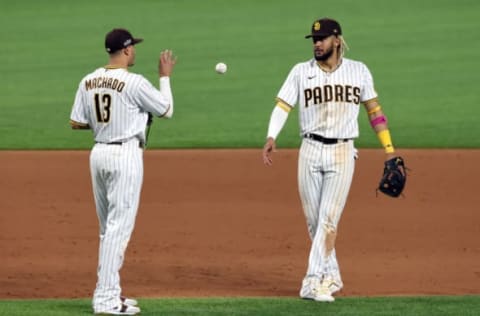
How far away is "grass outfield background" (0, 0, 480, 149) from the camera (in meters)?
19.7

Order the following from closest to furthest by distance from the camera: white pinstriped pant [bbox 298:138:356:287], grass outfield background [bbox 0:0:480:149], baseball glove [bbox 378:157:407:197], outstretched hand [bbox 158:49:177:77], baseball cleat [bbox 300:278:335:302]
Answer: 1. outstretched hand [bbox 158:49:177:77]
2. baseball cleat [bbox 300:278:335:302]
3. white pinstriped pant [bbox 298:138:356:287]
4. baseball glove [bbox 378:157:407:197]
5. grass outfield background [bbox 0:0:480:149]

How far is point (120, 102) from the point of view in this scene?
9.70 metres

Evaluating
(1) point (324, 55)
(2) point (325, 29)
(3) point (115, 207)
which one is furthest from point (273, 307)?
(2) point (325, 29)

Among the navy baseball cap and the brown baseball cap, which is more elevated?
the brown baseball cap

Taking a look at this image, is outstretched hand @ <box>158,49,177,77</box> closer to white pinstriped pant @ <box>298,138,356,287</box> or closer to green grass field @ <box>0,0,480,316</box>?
white pinstriped pant @ <box>298,138,356,287</box>

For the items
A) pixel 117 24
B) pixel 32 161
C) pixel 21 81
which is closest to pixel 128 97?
pixel 32 161

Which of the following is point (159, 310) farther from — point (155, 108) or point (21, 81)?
point (21, 81)

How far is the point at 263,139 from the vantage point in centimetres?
1888

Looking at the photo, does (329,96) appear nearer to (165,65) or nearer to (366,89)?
(366,89)

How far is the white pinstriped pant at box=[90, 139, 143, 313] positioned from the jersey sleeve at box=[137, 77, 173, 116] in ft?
0.95

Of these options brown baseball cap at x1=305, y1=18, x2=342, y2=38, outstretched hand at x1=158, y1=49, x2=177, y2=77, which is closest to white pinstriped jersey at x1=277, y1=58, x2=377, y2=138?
brown baseball cap at x1=305, y1=18, x2=342, y2=38

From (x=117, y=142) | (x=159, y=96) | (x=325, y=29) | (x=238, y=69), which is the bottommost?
(x=117, y=142)

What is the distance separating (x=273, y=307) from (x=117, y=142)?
1.66 meters

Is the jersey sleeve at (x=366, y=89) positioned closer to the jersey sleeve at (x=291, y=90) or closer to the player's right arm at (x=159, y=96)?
the jersey sleeve at (x=291, y=90)
